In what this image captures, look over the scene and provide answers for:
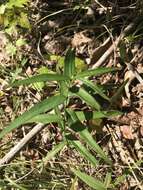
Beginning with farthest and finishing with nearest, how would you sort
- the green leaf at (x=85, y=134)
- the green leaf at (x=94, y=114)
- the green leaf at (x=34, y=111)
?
the green leaf at (x=94, y=114) < the green leaf at (x=85, y=134) < the green leaf at (x=34, y=111)

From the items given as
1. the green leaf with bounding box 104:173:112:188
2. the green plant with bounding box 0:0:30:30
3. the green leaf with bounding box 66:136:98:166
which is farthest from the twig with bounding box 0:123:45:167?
the green plant with bounding box 0:0:30:30

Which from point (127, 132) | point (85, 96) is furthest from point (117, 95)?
point (85, 96)

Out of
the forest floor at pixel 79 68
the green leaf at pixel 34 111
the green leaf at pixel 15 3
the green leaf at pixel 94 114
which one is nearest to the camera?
the green leaf at pixel 34 111

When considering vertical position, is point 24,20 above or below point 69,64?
above

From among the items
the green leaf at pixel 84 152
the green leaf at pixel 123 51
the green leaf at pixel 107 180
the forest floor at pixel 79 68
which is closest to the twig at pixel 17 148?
the forest floor at pixel 79 68

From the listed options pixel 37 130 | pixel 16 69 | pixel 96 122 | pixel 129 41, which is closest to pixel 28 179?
pixel 37 130

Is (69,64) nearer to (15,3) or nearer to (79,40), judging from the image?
(79,40)

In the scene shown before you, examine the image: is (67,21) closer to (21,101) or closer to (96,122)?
(21,101)

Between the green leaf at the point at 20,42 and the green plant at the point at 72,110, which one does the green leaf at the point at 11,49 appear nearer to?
the green leaf at the point at 20,42
